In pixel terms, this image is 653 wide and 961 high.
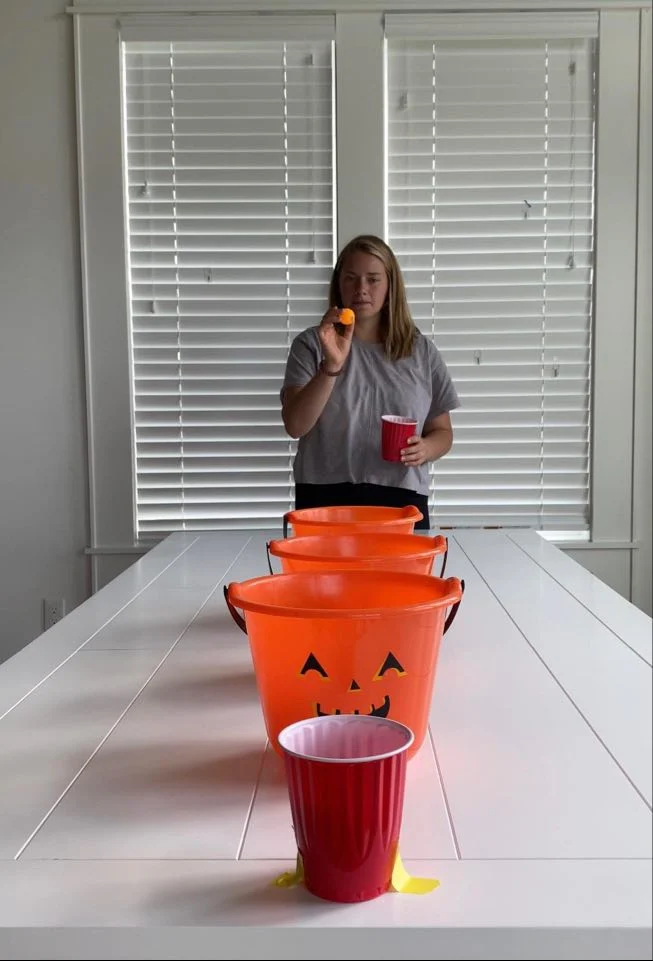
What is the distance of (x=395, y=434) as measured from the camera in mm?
1774

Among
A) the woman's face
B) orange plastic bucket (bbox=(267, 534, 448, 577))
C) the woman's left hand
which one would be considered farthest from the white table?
the woman's face

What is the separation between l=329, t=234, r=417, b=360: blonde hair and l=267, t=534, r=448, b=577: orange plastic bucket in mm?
970

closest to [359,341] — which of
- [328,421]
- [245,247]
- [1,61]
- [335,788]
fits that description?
[328,421]

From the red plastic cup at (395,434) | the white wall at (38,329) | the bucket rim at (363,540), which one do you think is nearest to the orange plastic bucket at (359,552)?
the bucket rim at (363,540)

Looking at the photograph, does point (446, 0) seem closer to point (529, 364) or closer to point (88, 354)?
point (529, 364)

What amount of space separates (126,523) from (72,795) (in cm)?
193

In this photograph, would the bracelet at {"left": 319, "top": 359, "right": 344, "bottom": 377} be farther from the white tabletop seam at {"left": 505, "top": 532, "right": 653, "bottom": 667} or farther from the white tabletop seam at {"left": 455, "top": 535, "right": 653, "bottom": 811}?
the white tabletop seam at {"left": 455, "top": 535, "right": 653, "bottom": 811}

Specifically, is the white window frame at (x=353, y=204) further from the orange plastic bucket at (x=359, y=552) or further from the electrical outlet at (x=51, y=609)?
the orange plastic bucket at (x=359, y=552)

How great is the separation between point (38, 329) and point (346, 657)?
2.10 m

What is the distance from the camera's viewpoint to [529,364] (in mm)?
2529

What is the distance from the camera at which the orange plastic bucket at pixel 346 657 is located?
62cm

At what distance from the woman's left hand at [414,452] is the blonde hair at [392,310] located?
0.21 meters

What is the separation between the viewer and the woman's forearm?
180cm

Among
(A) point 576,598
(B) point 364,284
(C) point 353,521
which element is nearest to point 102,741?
(C) point 353,521
